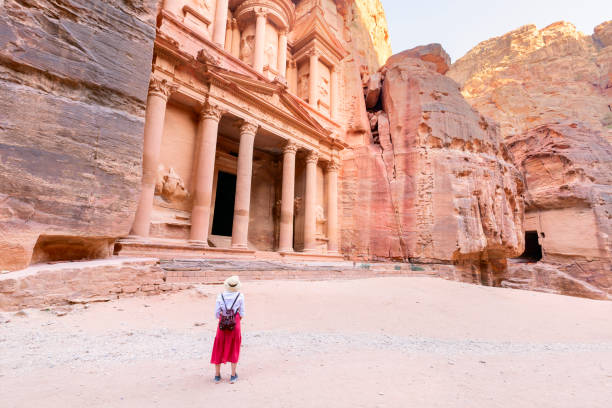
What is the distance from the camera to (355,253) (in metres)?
16.3

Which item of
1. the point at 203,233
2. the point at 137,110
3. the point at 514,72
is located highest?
the point at 514,72

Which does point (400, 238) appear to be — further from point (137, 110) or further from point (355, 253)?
point (137, 110)

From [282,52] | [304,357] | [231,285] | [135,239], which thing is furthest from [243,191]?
[282,52]

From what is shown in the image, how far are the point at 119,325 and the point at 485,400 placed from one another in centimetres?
462

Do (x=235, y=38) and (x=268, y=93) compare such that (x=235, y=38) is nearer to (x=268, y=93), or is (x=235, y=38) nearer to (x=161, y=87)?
(x=268, y=93)

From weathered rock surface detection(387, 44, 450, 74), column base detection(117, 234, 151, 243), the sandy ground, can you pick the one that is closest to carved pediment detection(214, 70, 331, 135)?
column base detection(117, 234, 151, 243)

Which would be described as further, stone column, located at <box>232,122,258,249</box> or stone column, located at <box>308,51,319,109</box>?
stone column, located at <box>308,51,319,109</box>

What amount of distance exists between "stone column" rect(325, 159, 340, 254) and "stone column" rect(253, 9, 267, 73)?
7.32 m

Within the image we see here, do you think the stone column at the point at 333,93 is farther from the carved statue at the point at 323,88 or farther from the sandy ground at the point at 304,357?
the sandy ground at the point at 304,357

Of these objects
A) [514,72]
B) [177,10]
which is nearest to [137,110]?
[177,10]

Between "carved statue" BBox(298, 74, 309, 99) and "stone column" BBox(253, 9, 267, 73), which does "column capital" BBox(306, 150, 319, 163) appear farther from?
"carved statue" BBox(298, 74, 309, 99)

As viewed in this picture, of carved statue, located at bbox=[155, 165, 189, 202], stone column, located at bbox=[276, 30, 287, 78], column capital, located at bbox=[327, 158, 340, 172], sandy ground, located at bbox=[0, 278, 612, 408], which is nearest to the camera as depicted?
sandy ground, located at bbox=[0, 278, 612, 408]

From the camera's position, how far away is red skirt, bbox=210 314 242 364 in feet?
9.21

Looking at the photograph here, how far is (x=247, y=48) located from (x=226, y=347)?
19281 millimetres
